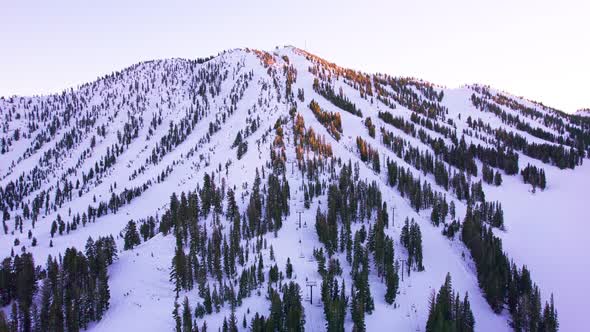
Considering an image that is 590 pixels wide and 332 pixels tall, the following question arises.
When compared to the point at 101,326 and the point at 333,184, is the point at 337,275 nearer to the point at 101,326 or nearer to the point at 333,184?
the point at 333,184

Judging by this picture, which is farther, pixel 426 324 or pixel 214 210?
pixel 214 210

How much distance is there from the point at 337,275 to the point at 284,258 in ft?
51.0

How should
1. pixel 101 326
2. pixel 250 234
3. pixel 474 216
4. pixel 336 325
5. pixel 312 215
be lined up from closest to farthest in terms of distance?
pixel 336 325, pixel 101 326, pixel 250 234, pixel 312 215, pixel 474 216

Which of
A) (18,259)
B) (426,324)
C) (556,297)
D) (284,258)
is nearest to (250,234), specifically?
(284,258)

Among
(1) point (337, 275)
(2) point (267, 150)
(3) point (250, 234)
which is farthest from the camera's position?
(2) point (267, 150)

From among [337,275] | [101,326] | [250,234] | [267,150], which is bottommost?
[101,326]

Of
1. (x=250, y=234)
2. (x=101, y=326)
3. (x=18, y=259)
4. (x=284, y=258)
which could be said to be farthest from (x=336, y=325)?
(x=18, y=259)

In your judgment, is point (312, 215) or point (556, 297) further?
point (312, 215)

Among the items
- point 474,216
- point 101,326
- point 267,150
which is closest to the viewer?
point 101,326

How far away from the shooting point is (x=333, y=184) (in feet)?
529

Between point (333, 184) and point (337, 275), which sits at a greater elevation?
point (333, 184)

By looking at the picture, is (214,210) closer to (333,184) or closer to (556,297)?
(333,184)

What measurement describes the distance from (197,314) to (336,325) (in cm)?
3399

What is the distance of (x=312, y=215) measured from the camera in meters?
148
